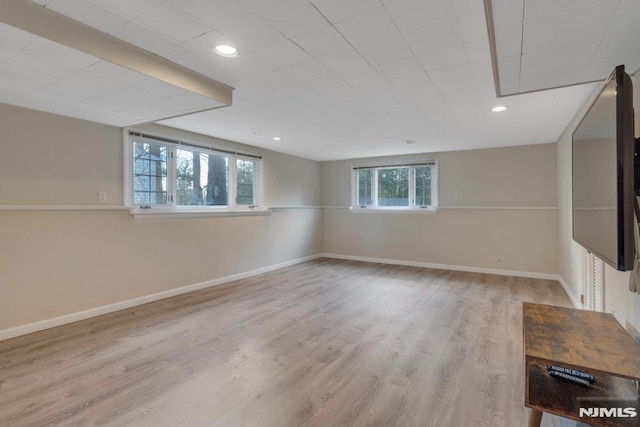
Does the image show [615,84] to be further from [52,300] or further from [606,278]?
[52,300]

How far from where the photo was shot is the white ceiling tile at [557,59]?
170 centimetres

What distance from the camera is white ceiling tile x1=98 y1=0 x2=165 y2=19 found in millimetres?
1571

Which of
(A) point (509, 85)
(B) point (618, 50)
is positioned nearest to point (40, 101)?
(A) point (509, 85)

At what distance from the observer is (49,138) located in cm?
299

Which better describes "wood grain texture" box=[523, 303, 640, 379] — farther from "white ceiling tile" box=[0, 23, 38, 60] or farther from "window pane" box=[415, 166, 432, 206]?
"window pane" box=[415, 166, 432, 206]

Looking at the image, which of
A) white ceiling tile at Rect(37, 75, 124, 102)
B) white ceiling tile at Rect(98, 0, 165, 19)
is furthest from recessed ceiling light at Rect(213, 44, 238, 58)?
white ceiling tile at Rect(37, 75, 124, 102)

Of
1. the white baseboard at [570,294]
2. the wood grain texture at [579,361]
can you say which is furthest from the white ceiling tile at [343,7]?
the white baseboard at [570,294]

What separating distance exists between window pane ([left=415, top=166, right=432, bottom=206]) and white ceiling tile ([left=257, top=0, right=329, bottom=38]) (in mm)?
4712

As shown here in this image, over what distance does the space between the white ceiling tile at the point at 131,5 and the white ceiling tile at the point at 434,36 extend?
1.40 meters

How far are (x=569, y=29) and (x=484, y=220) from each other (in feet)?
14.6

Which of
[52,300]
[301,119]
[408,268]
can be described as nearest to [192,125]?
[301,119]

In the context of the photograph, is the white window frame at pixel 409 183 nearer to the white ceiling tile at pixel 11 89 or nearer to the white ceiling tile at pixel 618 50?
the white ceiling tile at pixel 618 50

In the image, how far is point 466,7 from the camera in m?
1.61

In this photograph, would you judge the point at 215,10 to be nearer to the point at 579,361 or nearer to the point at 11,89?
the point at 11,89
